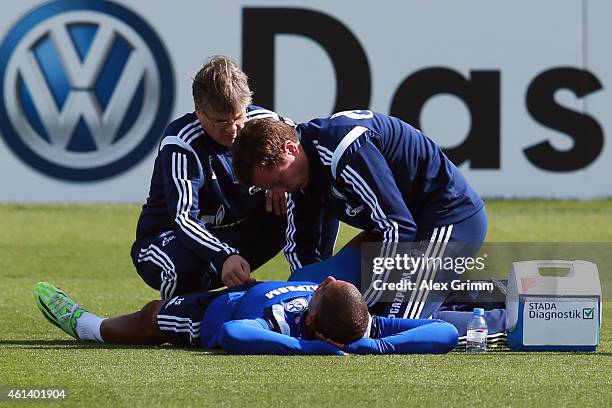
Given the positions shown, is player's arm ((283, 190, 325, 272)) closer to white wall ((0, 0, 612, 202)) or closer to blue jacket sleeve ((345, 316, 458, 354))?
blue jacket sleeve ((345, 316, 458, 354))

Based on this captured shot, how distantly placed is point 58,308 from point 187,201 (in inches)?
36.3

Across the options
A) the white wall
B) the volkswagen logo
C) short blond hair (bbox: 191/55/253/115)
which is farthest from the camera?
the white wall

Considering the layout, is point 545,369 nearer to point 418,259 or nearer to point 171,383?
point 418,259

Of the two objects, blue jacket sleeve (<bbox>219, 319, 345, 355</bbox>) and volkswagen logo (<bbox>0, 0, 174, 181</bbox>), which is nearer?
blue jacket sleeve (<bbox>219, 319, 345, 355</bbox>)

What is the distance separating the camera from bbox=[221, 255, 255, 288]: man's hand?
257 inches

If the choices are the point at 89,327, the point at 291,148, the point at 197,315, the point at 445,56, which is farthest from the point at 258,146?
the point at 445,56

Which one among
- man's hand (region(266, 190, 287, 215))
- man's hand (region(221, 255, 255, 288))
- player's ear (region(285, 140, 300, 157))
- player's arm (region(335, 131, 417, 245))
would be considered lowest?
man's hand (region(221, 255, 255, 288))

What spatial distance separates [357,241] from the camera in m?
6.97

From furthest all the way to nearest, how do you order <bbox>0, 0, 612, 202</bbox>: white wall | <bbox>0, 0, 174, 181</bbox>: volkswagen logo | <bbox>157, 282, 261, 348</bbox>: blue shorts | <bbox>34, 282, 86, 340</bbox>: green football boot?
1. <bbox>0, 0, 612, 202</bbox>: white wall
2. <bbox>0, 0, 174, 181</bbox>: volkswagen logo
3. <bbox>34, 282, 86, 340</bbox>: green football boot
4. <bbox>157, 282, 261, 348</bbox>: blue shorts

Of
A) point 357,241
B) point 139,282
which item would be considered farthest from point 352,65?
point 357,241

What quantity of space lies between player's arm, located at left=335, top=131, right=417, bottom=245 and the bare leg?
1.13 meters

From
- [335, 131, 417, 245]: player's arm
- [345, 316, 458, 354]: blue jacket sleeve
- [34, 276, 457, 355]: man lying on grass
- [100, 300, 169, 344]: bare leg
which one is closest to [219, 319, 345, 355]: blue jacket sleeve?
[34, 276, 457, 355]: man lying on grass

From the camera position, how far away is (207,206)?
7324mm

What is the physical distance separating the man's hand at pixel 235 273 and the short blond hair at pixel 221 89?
2.26ft
